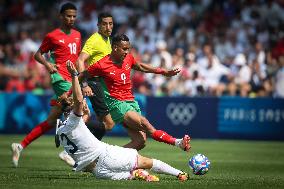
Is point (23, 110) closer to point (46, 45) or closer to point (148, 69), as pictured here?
point (46, 45)

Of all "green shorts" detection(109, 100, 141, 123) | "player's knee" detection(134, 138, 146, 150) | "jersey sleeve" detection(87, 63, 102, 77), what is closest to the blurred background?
"player's knee" detection(134, 138, 146, 150)

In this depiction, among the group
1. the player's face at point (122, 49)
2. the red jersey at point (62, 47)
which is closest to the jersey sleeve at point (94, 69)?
the player's face at point (122, 49)

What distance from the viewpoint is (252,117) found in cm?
2380

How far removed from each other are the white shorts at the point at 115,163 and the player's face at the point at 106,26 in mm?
3121

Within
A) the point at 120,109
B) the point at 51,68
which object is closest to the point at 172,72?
the point at 120,109

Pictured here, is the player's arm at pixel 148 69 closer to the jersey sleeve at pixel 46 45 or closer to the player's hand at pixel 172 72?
the player's hand at pixel 172 72

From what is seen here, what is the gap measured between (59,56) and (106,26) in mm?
1235

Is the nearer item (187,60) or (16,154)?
(16,154)

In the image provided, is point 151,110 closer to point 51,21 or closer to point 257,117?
point 257,117

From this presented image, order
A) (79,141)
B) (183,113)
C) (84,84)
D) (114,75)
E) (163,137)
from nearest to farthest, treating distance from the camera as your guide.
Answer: (79,141) → (163,137) → (84,84) → (114,75) → (183,113)

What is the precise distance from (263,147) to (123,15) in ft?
30.4

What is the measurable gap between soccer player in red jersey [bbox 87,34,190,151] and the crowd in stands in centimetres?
1055

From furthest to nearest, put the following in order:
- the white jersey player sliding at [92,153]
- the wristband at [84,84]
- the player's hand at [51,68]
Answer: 1. the player's hand at [51,68]
2. the wristband at [84,84]
3. the white jersey player sliding at [92,153]

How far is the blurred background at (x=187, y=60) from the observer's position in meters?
23.9
